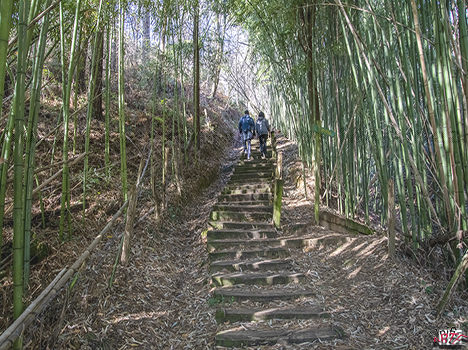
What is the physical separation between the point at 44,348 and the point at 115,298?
27.2 inches

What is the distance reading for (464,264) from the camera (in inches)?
81.5

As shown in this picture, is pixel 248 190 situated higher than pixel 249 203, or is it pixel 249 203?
pixel 248 190

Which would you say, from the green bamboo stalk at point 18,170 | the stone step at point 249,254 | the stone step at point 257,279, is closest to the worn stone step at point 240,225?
the stone step at point 249,254

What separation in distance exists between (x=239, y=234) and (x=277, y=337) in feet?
6.11

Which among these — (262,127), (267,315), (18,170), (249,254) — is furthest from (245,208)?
(18,170)

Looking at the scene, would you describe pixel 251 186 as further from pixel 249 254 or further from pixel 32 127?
pixel 32 127

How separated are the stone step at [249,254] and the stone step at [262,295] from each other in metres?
0.71

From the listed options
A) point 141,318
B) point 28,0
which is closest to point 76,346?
point 141,318

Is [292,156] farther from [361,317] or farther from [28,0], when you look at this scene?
[28,0]

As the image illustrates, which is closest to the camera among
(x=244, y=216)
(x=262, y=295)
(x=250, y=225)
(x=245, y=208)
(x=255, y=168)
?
(x=262, y=295)

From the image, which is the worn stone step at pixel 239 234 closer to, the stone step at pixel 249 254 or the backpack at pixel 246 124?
the stone step at pixel 249 254

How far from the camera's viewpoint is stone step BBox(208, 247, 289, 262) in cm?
348

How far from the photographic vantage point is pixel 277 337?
2.17 metres

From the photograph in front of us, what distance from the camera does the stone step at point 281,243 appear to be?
3.70 m
